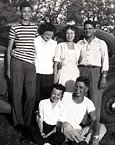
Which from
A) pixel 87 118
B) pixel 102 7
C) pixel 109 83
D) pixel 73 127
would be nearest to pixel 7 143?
pixel 73 127

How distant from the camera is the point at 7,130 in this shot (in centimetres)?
527

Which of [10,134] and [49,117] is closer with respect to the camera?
[49,117]

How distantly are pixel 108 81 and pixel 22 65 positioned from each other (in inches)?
67.9

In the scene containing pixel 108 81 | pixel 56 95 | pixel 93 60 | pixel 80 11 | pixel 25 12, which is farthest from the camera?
pixel 80 11

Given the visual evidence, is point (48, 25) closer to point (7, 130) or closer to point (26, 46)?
point (26, 46)

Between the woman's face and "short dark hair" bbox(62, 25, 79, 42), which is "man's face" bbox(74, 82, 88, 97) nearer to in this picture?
the woman's face

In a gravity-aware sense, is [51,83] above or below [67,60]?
below

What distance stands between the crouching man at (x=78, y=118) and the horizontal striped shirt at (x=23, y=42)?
2.69ft

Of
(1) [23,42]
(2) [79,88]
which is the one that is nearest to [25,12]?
(1) [23,42]

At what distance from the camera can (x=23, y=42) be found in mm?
5215

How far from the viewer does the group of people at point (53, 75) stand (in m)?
4.93

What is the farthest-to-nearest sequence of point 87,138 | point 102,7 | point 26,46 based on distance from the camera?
point 102,7, point 26,46, point 87,138

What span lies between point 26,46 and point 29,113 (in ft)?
3.39

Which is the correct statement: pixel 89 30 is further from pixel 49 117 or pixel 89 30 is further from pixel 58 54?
pixel 49 117
